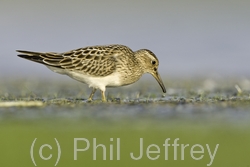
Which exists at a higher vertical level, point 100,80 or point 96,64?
point 96,64

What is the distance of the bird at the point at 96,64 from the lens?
56.3ft

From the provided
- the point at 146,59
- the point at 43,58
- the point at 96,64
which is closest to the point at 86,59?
the point at 96,64

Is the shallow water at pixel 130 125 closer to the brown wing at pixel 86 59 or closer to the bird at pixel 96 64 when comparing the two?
the bird at pixel 96 64

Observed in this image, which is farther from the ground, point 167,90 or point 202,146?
point 167,90

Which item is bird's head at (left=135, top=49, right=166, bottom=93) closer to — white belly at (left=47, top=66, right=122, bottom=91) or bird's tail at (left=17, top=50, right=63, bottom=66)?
white belly at (left=47, top=66, right=122, bottom=91)

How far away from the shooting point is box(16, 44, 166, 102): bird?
1716 centimetres

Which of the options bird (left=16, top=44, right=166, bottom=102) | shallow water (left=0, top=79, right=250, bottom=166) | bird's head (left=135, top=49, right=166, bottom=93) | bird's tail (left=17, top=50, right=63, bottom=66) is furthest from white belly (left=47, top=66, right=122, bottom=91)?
bird's head (left=135, top=49, right=166, bottom=93)

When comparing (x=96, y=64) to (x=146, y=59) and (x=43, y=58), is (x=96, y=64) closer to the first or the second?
(x=43, y=58)

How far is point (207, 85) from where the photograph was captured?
20.3 m

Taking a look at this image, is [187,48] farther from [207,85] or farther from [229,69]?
[207,85]

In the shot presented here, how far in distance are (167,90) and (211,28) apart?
1236 centimetres

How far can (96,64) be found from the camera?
17.3 metres

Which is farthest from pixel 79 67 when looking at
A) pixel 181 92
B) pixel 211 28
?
pixel 211 28

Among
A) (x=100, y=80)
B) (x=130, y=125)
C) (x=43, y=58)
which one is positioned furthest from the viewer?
(x=43, y=58)
